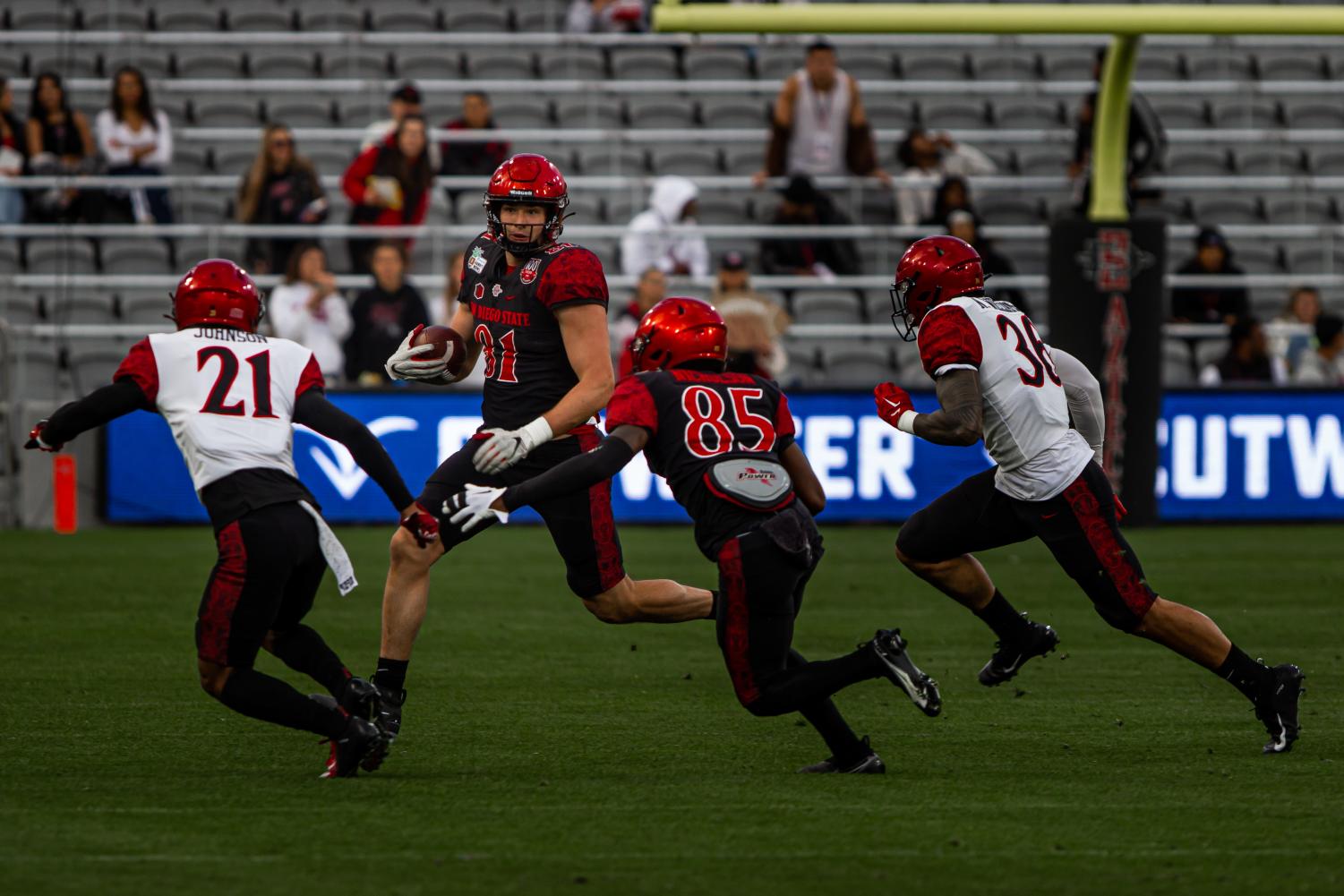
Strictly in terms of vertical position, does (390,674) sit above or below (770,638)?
below

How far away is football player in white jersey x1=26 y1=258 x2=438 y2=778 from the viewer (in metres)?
5.32

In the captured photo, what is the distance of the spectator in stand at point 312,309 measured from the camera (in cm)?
1398

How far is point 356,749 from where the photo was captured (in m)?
5.39

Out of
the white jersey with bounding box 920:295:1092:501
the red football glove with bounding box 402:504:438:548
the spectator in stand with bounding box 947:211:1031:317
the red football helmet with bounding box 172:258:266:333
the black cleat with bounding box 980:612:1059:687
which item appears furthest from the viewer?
the spectator in stand with bounding box 947:211:1031:317

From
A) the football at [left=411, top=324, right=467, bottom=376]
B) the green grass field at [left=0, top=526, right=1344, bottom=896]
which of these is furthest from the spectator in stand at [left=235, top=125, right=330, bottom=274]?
the football at [left=411, top=324, right=467, bottom=376]

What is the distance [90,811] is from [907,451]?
926 centimetres

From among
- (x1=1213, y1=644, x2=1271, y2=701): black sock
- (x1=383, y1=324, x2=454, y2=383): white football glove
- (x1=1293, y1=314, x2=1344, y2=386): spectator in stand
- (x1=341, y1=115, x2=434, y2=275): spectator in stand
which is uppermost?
(x1=383, y1=324, x2=454, y2=383): white football glove

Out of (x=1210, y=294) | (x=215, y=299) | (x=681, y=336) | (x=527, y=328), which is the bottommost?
(x=1210, y=294)

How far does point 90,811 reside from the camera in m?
5.00

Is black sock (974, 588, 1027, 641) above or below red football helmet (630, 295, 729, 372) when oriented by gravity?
below

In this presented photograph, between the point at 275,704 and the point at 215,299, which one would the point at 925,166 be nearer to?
the point at 215,299

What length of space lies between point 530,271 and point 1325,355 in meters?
9.49

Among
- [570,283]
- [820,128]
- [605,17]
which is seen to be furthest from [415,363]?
[605,17]

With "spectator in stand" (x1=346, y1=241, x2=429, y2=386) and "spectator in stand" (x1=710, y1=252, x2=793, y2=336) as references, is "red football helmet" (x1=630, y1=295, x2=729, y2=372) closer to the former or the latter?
"spectator in stand" (x1=710, y1=252, x2=793, y2=336)
